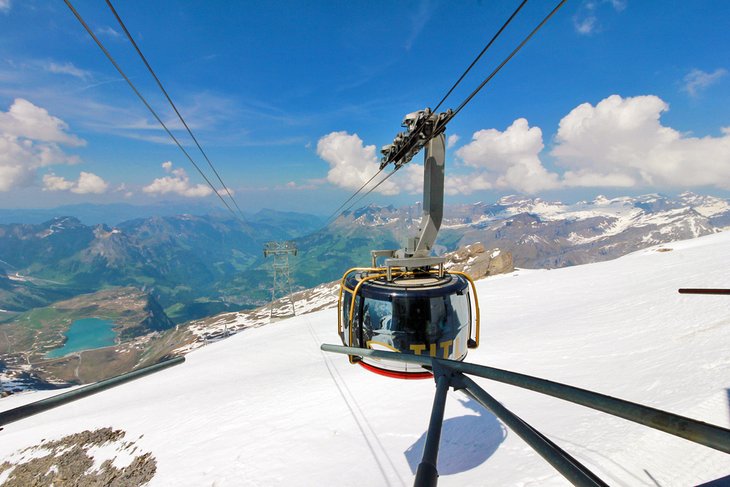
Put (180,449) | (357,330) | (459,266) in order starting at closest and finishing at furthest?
1. (357,330)
2. (180,449)
3. (459,266)

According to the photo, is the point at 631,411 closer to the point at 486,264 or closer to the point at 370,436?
the point at 370,436

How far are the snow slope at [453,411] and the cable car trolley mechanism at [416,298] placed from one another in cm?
539

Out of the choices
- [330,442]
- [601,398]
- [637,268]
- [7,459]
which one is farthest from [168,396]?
[637,268]

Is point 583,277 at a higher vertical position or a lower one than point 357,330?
lower

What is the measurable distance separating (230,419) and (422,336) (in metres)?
14.3

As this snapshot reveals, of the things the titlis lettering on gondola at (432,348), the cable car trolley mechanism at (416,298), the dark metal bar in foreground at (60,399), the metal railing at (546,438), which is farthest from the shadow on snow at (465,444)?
the dark metal bar in foreground at (60,399)

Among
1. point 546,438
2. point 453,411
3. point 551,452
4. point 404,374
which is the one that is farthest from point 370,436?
point 546,438

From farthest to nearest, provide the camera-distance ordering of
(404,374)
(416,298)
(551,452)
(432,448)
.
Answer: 1. (404,374)
2. (416,298)
3. (432,448)
4. (551,452)

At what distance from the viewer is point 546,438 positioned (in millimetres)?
2377

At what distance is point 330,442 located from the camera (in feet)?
41.1

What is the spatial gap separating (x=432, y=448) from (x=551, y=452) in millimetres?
998

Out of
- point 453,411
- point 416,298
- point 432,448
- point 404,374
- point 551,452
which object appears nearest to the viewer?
point 551,452

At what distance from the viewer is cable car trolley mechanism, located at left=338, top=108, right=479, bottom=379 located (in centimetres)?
672

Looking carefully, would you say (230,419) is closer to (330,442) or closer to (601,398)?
(330,442)
